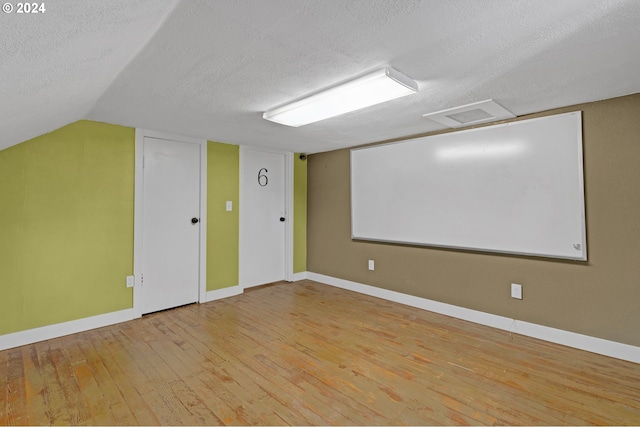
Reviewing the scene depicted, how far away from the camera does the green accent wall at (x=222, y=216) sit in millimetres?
4094

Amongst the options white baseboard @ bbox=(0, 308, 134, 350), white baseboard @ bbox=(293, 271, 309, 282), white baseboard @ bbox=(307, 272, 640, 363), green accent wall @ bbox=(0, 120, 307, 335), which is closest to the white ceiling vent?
white baseboard @ bbox=(307, 272, 640, 363)

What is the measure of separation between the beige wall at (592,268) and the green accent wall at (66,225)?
344 centimetres

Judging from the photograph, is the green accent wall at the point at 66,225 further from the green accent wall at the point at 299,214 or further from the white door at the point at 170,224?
the green accent wall at the point at 299,214

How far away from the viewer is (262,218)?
4762 millimetres

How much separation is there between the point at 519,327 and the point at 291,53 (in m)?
3.16

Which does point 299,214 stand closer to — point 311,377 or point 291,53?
point 311,377

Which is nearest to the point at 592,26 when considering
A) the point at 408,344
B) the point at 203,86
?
the point at 203,86

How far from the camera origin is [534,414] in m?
1.86

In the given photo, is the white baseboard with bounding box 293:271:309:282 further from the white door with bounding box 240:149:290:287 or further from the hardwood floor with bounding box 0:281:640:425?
the hardwood floor with bounding box 0:281:640:425

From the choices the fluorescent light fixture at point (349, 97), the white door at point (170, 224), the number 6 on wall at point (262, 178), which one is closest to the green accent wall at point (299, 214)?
the number 6 on wall at point (262, 178)

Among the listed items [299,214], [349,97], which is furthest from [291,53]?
[299,214]

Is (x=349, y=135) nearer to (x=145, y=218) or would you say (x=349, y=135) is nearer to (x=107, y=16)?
(x=145, y=218)

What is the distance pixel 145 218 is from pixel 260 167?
5.81 feet

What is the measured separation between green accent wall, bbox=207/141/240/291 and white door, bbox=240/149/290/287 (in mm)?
138
